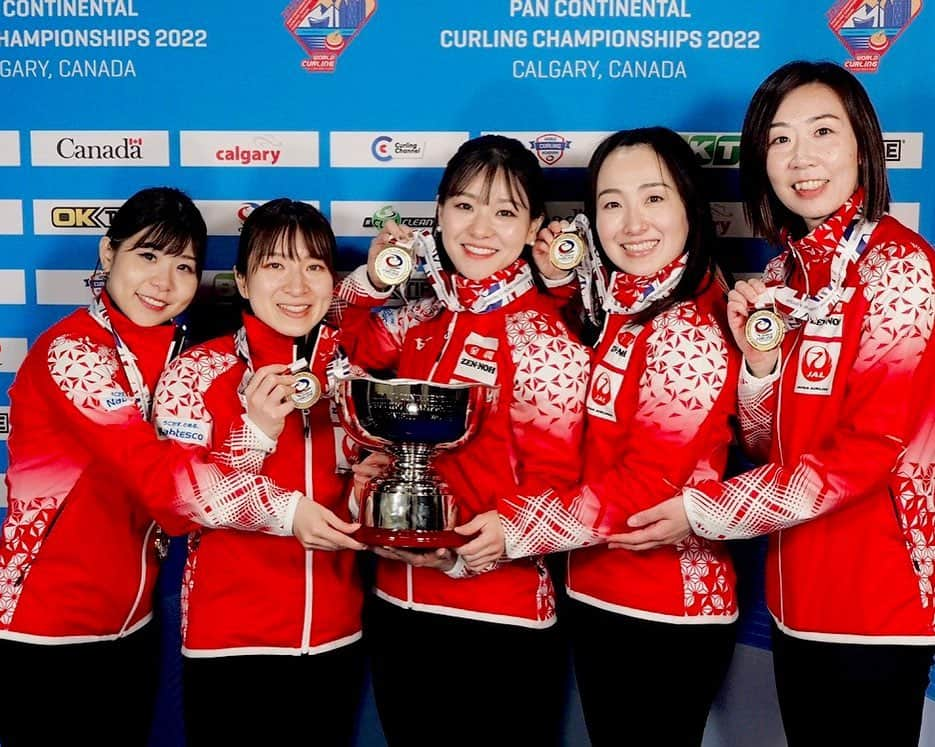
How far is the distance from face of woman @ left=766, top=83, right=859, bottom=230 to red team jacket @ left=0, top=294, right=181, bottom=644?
140cm

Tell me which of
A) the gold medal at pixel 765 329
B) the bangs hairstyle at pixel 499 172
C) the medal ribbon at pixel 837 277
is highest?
the bangs hairstyle at pixel 499 172

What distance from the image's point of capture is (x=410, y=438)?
1.92 m

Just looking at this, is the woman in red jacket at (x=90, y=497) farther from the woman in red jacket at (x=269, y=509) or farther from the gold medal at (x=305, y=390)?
the gold medal at (x=305, y=390)

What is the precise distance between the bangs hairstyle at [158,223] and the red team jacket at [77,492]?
6.4 inches

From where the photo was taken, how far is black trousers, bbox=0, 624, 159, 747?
2117mm

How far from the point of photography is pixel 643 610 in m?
1.97

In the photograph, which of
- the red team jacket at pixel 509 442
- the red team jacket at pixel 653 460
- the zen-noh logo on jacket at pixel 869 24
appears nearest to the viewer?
the red team jacket at pixel 653 460

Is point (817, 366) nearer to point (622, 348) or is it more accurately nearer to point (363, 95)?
point (622, 348)

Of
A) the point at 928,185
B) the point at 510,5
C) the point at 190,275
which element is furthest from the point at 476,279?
the point at 928,185

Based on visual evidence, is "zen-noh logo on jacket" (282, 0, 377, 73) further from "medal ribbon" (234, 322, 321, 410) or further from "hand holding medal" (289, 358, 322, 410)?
"hand holding medal" (289, 358, 322, 410)

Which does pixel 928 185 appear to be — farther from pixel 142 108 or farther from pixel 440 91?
pixel 142 108

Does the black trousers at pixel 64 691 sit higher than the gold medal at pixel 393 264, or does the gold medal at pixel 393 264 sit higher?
the gold medal at pixel 393 264

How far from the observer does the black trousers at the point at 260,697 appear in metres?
2.05

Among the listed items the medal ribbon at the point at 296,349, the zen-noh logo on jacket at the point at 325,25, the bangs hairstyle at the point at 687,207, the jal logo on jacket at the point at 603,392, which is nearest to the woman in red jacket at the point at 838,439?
the bangs hairstyle at the point at 687,207
